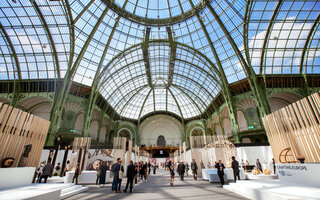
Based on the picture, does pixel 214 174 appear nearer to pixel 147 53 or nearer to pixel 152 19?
pixel 152 19

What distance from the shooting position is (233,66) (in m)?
28.8

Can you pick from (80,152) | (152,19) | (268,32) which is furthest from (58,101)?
(268,32)

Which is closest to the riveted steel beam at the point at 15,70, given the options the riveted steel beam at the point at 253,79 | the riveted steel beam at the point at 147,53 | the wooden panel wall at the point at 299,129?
the riveted steel beam at the point at 147,53

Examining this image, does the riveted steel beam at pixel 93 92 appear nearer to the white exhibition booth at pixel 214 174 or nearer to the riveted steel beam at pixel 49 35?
the riveted steel beam at pixel 49 35

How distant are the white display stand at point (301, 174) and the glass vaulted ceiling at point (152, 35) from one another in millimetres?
21897

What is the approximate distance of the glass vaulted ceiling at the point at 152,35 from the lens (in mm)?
21094

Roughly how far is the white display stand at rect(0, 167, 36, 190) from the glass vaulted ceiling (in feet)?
67.2

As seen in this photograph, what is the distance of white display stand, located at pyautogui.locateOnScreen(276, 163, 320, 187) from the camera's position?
6266mm

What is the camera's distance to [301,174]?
6754mm

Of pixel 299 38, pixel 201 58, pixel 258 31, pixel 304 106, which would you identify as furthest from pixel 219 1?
pixel 304 106

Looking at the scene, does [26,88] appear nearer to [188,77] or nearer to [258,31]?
[188,77]

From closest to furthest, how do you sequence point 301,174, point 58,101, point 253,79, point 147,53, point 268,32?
1. point 301,174
2. point 268,32
3. point 58,101
4. point 253,79
5. point 147,53

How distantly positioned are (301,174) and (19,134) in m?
14.5

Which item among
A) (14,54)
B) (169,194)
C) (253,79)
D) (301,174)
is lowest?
(169,194)
